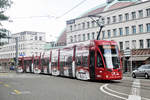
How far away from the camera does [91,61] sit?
65.1 feet

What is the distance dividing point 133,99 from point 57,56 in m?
18.8

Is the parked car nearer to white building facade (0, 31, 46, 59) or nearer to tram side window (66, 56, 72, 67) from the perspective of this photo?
tram side window (66, 56, 72, 67)

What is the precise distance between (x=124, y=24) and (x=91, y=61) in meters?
34.4

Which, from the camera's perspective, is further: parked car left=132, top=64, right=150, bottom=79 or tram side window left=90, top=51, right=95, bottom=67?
parked car left=132, top=64, right=150, bottom=79

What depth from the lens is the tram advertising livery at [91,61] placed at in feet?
61.1

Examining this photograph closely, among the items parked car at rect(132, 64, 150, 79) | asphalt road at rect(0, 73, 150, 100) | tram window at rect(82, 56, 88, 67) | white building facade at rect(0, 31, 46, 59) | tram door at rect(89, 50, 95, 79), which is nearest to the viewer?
asphalt road at rect(0, 73, 150, 100)

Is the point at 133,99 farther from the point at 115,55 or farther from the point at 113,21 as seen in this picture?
the point at 113,21

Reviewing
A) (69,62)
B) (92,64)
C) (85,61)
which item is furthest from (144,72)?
(92,64)

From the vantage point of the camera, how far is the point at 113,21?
55.1 m

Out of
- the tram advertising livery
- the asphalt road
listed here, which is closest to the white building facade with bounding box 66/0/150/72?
the tram advertising livery

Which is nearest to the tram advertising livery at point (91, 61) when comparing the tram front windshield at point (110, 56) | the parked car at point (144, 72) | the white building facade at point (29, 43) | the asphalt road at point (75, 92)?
the tram front windshield at point (110, 56)

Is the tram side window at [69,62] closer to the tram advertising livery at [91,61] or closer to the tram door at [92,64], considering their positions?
the tram advertising livery at [91,61]

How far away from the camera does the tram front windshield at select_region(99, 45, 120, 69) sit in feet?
61.2

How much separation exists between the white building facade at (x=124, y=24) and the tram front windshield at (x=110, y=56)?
2840cm
